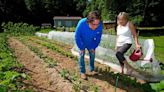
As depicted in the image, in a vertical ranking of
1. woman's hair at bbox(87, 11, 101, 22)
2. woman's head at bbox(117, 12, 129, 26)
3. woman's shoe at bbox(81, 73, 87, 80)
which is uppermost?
woman's hair at bbox(87, 11, 101, 22)

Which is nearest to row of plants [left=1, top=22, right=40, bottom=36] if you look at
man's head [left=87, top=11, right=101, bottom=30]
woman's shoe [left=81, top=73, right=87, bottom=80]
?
woman's shoe [left=81, top=73, right=87, bottom=80]

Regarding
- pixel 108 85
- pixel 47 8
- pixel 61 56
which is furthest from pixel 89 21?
pixel 47 8

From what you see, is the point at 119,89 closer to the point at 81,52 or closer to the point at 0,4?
the point at 81,52

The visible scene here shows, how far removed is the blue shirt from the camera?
770cm

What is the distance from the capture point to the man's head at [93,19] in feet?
24.4

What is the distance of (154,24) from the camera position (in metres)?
53.1

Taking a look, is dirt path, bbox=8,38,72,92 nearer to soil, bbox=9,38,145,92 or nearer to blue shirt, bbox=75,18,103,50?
soil, bbox=9,38,145,92

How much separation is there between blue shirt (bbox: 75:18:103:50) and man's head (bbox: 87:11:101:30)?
12 cm

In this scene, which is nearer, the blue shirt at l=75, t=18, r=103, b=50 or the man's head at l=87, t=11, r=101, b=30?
the man's head at l=87, t=11, r=101, b=30

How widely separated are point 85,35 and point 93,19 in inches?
17.2

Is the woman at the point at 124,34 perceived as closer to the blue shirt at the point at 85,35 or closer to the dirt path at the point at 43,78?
the blue shirt at the point at 85,35

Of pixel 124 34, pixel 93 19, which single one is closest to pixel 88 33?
pixel 93 19

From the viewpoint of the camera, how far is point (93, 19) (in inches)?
296

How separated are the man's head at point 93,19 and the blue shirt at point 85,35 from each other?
12 centimetres
